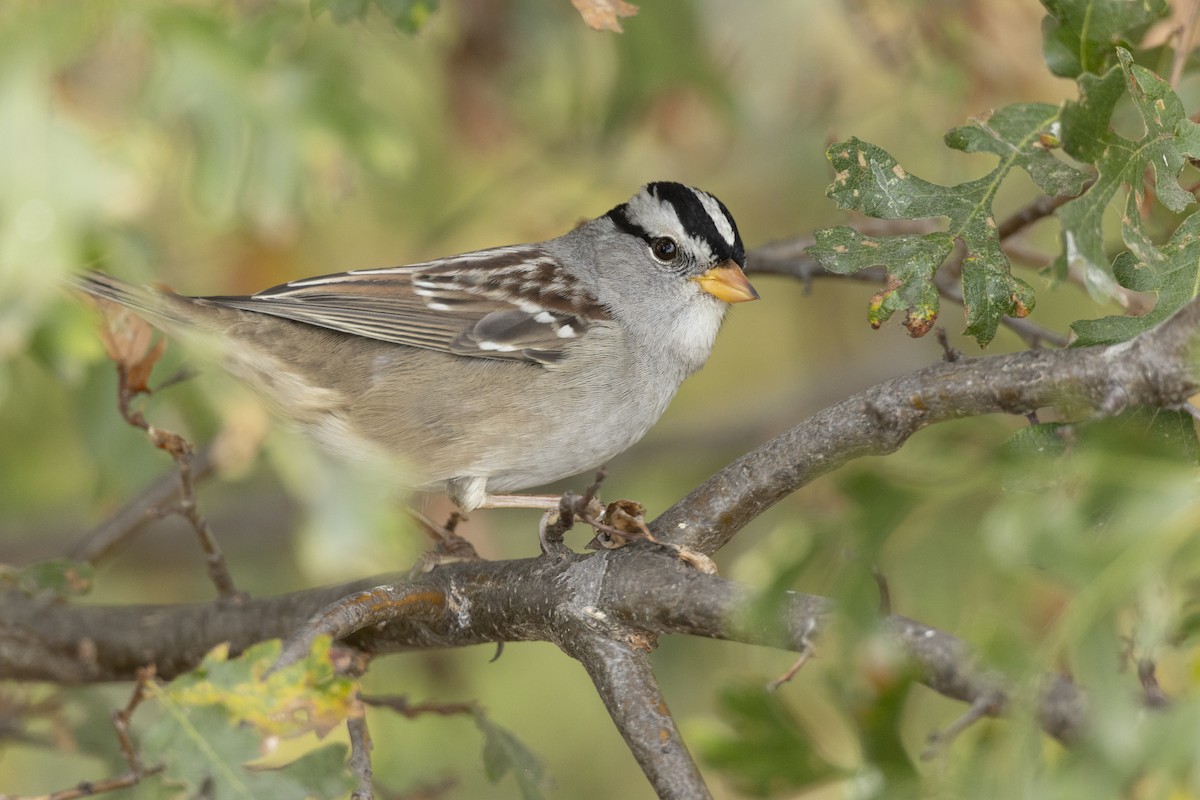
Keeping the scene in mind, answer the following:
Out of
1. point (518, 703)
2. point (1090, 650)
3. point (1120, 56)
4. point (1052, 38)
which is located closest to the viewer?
point (1090, 650)

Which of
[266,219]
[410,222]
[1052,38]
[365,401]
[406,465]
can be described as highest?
[410,222]

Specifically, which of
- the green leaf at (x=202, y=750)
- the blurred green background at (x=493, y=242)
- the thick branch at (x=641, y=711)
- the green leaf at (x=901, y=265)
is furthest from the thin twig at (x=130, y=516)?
the green leaf at (x=901, y=265)

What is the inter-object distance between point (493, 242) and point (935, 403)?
9.10ft

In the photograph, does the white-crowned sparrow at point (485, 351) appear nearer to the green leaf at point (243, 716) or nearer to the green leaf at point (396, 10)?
the green leaf at point (396, 10)

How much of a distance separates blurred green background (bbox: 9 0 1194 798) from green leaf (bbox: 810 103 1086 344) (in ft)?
0.69

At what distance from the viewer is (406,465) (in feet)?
9.08

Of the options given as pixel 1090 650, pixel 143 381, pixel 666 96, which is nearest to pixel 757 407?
pixel 666 96

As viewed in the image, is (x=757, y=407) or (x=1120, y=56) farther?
(x=757, y=407)

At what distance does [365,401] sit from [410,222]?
1273mm

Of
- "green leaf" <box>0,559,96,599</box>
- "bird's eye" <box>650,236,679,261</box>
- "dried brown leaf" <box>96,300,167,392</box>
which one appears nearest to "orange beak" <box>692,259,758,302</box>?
"bird's eye" <box>650,236,679,261</box>

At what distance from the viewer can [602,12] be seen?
190 cm

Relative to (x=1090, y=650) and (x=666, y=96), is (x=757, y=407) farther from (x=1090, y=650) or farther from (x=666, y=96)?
(x=1090, y=650)

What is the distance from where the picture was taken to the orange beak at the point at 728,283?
296 centimetres

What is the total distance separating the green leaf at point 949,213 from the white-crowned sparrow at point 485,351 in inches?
40.3
